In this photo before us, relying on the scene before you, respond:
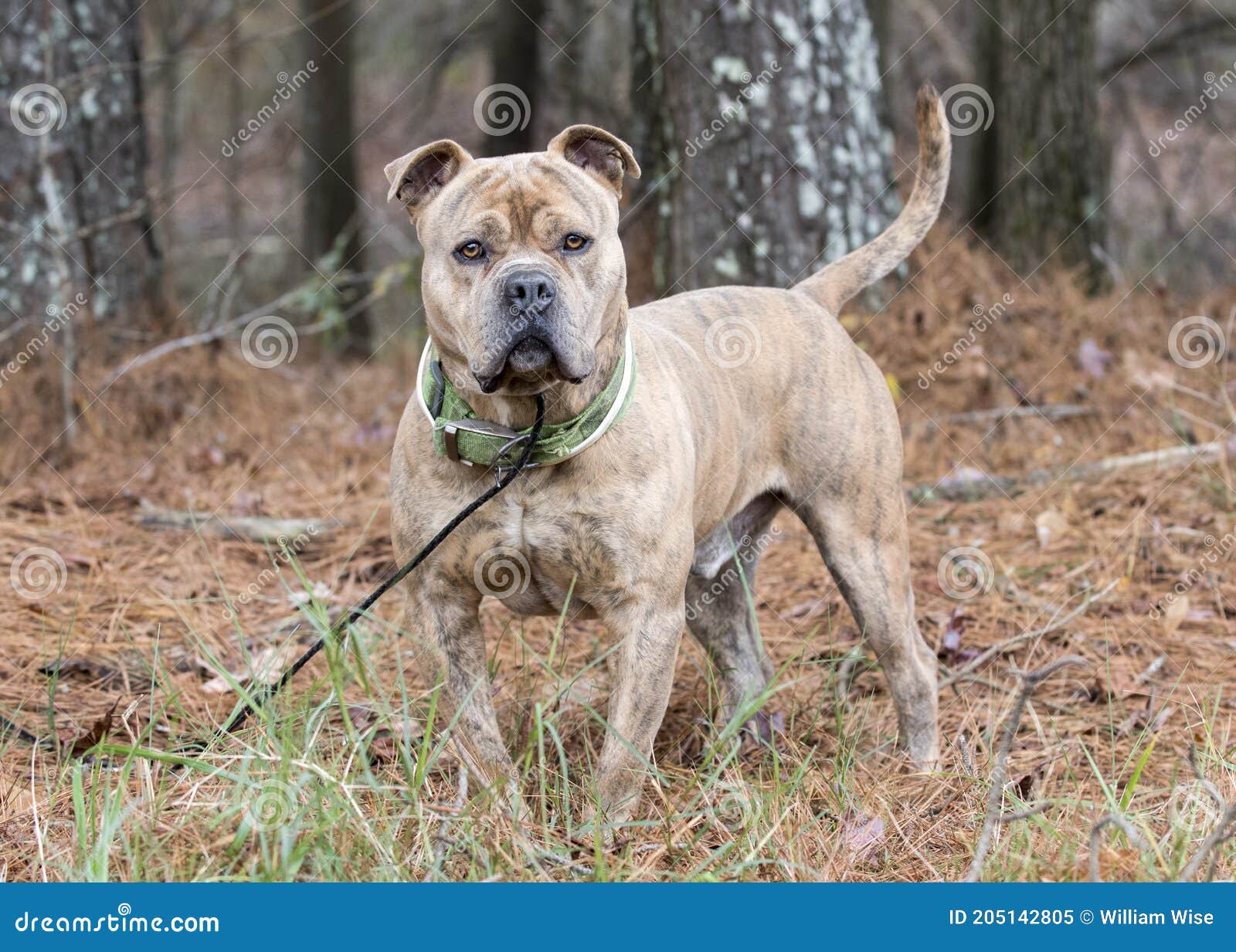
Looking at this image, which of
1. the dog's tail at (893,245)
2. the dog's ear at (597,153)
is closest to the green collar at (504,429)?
the dog's ear at (597,153)

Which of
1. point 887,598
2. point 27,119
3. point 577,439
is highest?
point 27,119

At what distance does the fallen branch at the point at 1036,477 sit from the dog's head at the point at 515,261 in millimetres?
2706

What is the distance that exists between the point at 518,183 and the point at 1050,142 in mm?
5824

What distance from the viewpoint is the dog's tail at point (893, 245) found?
4262 millimetres

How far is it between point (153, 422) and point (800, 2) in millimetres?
3774

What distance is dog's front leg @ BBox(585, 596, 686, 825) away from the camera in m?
3.04

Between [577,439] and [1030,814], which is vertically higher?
[577,439]

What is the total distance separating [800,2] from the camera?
596 centimetres

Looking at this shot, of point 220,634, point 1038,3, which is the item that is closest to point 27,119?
point 220,634

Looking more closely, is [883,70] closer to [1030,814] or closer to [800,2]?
[800,2]

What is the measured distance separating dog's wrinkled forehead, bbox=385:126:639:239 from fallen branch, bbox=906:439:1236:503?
2.59 m

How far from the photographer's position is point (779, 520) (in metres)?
5.58
